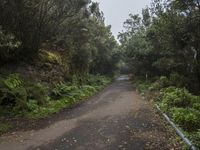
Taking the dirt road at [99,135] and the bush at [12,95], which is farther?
the bush at [12,95]

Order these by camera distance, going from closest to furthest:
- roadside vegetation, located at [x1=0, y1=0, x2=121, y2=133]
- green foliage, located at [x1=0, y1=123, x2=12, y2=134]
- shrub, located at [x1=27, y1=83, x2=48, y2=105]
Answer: green foliage, located at [x1=0, y1=123, x2=12, y2=134] < roadside vegetation, located at [x1=0, y1=0, x2=121, y2=133] < shrub, located at [x1=27, y1=83, x2=48, y2=105]

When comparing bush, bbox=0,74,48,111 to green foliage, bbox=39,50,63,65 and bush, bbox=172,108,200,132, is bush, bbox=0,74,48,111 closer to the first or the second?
green foliage, bbox=39,50,63,65

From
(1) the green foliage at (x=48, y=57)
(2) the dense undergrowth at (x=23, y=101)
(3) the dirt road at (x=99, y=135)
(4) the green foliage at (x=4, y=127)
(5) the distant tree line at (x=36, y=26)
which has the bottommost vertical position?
(3) the dirt road at (x=99, y=135)

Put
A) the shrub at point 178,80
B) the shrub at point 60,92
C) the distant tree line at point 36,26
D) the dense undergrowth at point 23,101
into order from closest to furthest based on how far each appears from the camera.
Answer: the dense undergrowth at point 23,101
the distant tree line at point 36,26
the shrub at point 60,92
the shrub at point 178,80

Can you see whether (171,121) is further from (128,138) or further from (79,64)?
(79,64)

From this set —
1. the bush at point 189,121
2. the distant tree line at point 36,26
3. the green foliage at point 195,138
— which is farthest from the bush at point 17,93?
the green foliage at point 195,138

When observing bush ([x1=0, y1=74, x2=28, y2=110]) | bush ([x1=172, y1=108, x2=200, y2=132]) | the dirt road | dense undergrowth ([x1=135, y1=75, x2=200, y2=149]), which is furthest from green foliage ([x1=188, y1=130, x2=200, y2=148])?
bush ([x1=0, y1=74, x2=28, y2=110])

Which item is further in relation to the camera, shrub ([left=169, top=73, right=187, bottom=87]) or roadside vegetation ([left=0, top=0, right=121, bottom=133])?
shrub ([left=169, top=73, right=187, bottom=87])

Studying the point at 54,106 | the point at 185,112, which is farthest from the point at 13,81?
the point at 185,112

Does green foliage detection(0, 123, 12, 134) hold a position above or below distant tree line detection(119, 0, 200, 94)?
below

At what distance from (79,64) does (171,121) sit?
64.6 feet

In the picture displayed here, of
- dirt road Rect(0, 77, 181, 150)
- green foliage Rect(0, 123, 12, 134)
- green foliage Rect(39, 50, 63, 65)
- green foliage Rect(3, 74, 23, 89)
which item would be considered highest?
green foliage Rect(39, 50, 63, 65)

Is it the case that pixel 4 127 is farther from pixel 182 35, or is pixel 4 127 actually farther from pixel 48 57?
pixel 182 35

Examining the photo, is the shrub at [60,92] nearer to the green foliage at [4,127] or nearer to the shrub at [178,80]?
the green foliage at [4,127]
